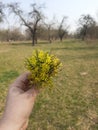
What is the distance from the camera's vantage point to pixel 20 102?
1336 mm

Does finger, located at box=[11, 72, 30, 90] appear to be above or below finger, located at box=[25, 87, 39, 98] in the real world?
above

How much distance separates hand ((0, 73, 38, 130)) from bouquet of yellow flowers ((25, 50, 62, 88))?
66 mm

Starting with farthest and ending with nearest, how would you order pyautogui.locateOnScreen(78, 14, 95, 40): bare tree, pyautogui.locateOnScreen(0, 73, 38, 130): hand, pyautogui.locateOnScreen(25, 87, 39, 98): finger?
pyautogui.locateOnScreen(78, 14, 95, 40): bare tree, pyautogui.locateOnScreen(25, 87, 39, 98): finger, pyautogui.locateOnScreen(0, 73, 38, 130): hand

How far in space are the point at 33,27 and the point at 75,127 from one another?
36778mm

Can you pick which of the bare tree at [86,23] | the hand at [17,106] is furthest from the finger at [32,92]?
the bare tree at [86,23]

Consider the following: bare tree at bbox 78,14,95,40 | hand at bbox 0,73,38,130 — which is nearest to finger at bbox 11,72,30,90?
hand at bbox 0,73,38,130

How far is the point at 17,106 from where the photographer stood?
51.8 inches

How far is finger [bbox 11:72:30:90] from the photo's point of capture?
144 cm

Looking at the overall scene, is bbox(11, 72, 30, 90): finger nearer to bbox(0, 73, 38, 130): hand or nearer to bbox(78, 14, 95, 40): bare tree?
bbox(0, 73, 38, 130): hand

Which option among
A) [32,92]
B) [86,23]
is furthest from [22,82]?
[86,23]

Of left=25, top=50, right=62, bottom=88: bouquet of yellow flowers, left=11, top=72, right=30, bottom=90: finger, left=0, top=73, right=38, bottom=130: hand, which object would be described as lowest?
left=0, top=73, right=38, bottom=130: hand

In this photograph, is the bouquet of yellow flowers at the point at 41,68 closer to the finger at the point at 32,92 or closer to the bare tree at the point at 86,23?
the finger at the point at 32,92

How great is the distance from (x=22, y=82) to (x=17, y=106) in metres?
0.19

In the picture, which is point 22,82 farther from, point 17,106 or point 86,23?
point 86,23
